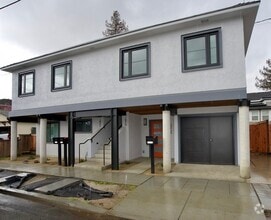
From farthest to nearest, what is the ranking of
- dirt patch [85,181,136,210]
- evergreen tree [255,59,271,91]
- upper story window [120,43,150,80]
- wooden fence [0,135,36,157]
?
1. evergreen tree [255,59,271,91]
2. wooden fence [0,135,36,157]
3. upper story window [120,43,150,80]
4. dirt patch [85,181,136,210]

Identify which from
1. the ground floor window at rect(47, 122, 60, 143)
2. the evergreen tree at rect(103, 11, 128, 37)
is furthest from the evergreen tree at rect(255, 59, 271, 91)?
the ground floor window at rect(47, 122, 60, 143)

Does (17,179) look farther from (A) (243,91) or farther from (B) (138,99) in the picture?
(A) (243,91)

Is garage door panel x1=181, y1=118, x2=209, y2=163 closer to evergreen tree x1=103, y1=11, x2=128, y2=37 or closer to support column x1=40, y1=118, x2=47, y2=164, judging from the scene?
support column x1=40, y1=118, x2=47, y2=164

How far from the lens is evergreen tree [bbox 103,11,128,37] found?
28.2 m

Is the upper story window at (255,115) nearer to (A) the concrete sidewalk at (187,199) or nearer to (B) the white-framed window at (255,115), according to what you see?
(B) the white-framed window at (255,115)

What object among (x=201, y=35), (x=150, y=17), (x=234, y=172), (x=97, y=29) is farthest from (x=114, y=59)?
(x=97, y=29)

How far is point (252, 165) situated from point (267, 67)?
25.7m

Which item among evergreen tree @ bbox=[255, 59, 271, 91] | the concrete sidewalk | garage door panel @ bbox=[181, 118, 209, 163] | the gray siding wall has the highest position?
evergreen tree @ bbox=[255, 59, 271, 91]

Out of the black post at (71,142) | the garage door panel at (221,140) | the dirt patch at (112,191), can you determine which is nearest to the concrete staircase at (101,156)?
the black post at (71,142)

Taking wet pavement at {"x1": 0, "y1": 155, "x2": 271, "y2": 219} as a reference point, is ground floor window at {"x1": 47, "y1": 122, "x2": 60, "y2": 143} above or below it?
above

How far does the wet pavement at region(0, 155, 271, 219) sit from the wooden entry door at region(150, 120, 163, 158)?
3.64m

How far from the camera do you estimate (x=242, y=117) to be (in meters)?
7.89

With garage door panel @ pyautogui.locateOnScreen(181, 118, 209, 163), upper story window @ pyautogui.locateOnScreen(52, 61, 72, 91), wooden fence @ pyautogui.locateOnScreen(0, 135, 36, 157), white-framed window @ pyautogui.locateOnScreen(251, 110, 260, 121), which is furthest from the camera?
white-framed window @ pyautogui.locateOnScreen(251, 110, 260, 121)

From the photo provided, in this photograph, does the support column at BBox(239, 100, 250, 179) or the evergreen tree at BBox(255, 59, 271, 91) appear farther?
the evergreen tree at BBox(255, 59, 271, 91)
